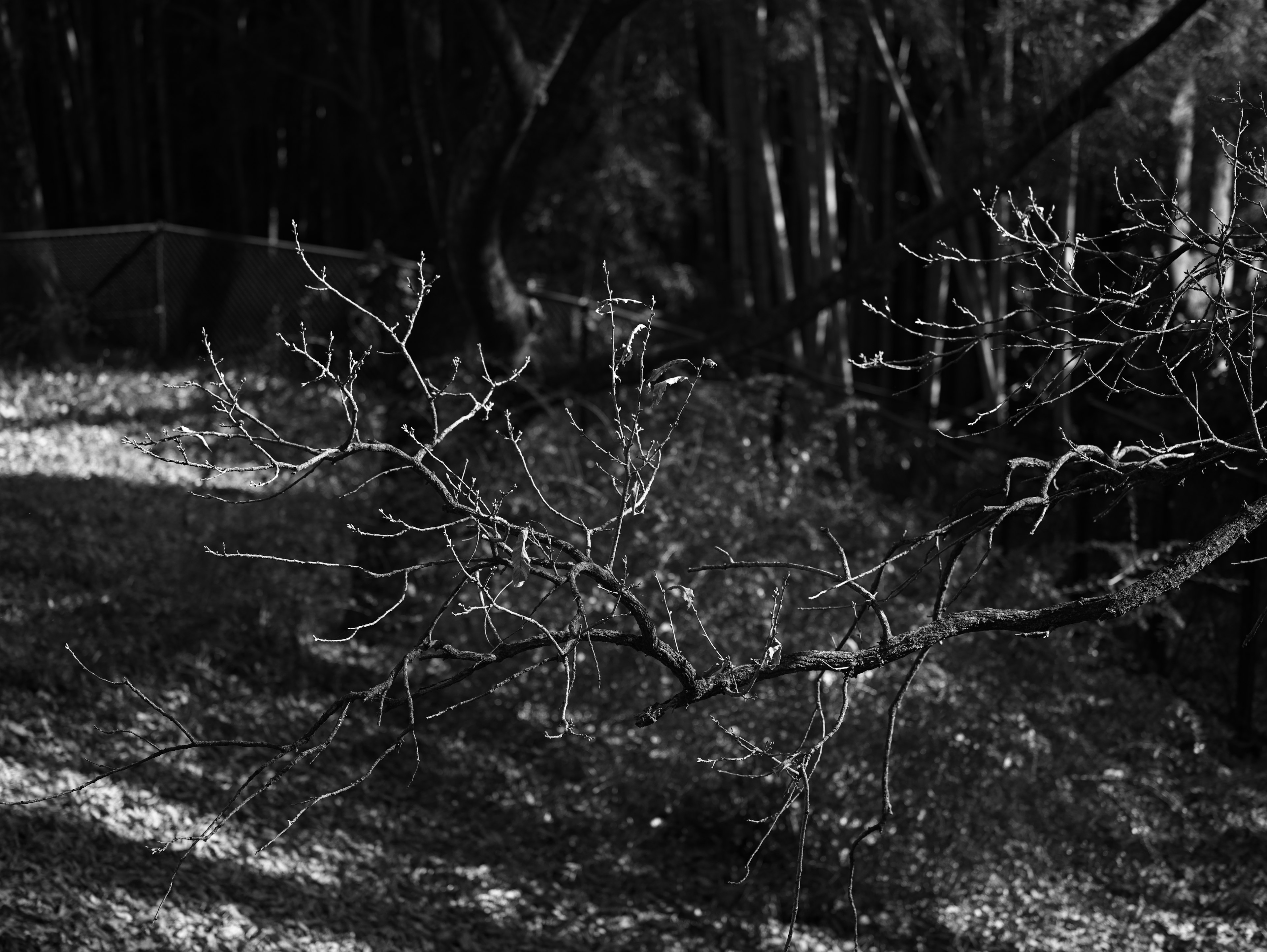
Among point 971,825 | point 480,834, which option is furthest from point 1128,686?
point 480,834

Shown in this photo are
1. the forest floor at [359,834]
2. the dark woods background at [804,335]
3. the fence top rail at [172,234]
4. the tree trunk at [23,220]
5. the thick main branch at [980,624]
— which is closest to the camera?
the thick main branch at [980,624]

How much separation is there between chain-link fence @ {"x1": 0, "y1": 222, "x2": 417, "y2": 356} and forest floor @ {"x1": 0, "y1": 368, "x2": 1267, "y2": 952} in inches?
144

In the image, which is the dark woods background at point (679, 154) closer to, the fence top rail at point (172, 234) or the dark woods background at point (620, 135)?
the dark woods background at point (620, 135)

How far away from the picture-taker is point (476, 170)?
546 cm

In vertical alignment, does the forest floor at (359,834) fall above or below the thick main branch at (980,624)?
below

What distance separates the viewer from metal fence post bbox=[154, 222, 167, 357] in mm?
10023

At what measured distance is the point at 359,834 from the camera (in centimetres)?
504

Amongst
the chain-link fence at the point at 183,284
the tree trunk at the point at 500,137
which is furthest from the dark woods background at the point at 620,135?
the chain-link fence at the point at 183,284

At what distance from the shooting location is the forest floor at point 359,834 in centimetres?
434

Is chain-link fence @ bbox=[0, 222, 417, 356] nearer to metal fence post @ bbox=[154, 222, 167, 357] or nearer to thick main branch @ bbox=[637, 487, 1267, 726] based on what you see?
metal fence post @ bbox=[154, 222, 167, 357]

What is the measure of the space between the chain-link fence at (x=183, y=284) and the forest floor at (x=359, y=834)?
365cm

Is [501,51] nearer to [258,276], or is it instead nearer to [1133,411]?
[1133,411]

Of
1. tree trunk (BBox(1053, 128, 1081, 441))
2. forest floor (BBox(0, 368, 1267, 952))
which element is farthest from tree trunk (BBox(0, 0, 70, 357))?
tree trunk (BBox(1053, 128, 1081, 441))

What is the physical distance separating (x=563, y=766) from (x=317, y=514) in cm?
183
